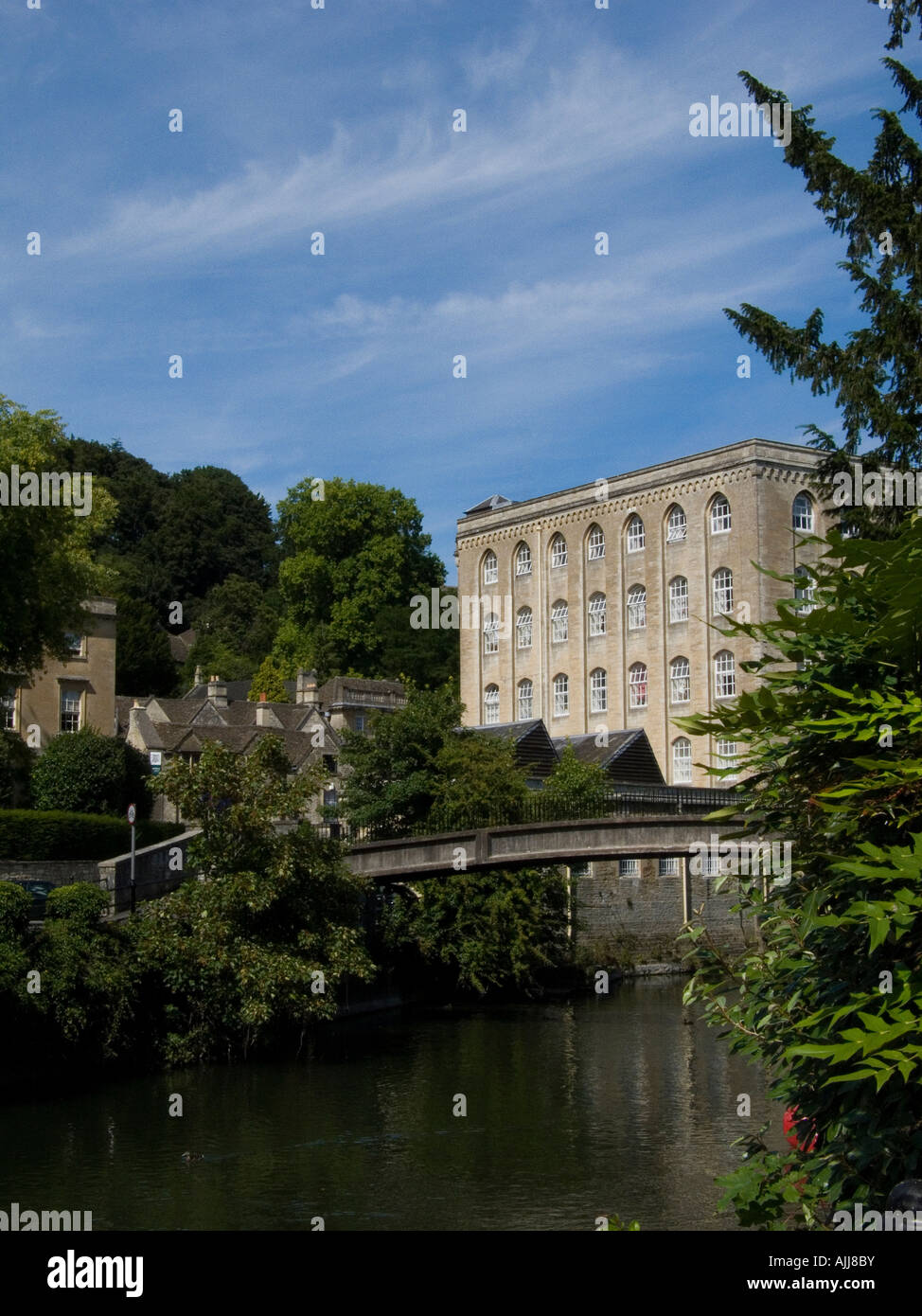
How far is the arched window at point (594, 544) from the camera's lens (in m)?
67.4

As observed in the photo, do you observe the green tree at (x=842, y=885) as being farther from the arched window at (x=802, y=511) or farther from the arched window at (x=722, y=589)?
the arched window at (x=802, y=511)

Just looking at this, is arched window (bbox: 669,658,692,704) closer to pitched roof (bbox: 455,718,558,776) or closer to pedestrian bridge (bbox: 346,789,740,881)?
pitched roof (bbox: 455,718,558,776)

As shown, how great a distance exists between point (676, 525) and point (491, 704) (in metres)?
14.5

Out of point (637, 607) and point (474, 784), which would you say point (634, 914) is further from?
point (637, 607)

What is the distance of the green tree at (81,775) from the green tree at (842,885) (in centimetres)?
4028

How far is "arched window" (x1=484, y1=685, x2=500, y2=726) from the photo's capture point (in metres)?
71.8

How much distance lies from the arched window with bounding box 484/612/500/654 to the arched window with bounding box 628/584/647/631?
904cm

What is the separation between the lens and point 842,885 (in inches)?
301

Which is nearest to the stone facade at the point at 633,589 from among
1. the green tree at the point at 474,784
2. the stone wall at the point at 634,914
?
the stone wall at the point at 634,914

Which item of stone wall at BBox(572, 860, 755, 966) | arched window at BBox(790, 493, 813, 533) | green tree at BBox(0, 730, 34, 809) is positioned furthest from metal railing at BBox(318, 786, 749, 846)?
arched window at BBox(790, 493, 813, 533)

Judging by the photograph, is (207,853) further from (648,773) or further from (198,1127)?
(648,773)

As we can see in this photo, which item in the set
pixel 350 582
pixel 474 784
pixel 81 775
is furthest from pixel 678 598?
pixel 350 582

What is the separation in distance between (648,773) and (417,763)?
17.2 metres
